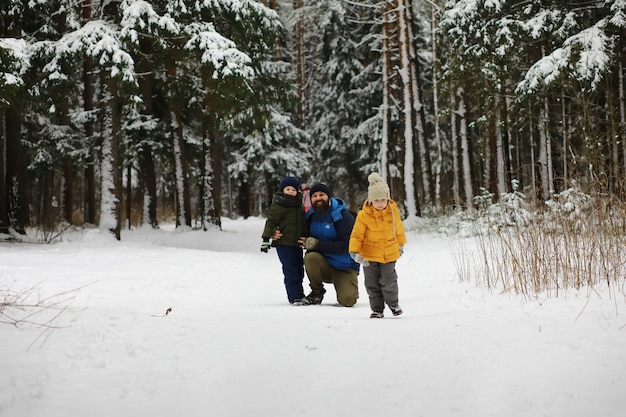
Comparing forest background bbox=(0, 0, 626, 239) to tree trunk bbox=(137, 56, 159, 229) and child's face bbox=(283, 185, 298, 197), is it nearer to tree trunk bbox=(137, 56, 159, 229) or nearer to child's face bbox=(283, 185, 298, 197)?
tree trunk bbox=(137, 56, 159, 229)

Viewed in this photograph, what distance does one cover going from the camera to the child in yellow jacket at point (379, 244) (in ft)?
15.5

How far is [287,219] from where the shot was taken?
5.91m

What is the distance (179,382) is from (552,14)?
542 inches

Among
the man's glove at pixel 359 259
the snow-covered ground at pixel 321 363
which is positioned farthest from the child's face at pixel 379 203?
the snow-covered ground at pixel 321 363

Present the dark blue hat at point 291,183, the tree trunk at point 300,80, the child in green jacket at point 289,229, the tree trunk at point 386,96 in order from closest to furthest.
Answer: the child in green jacket at point 289,229, the dark blue hat at point 291,183, the tree trunk at point 386,96, the tree trunk at point 300,80

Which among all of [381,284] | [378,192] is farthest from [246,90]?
[381,284]

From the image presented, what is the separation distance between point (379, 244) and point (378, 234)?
0.10 m

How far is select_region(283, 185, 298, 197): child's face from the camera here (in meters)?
5.93

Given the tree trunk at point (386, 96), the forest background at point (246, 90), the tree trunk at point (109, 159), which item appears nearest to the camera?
the forest background at point (246, 90)

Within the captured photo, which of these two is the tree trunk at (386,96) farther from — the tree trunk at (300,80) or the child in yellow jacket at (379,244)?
A: the child in yellow jacket at (379,244)

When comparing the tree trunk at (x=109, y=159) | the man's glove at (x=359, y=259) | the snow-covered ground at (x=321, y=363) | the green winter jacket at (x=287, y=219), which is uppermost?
the tree trunk at (x=109, y=159)

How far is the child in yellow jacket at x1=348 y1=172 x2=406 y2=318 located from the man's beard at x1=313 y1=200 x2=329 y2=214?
3.15 ft

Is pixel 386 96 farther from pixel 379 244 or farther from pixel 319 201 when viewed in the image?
pixel 379 244

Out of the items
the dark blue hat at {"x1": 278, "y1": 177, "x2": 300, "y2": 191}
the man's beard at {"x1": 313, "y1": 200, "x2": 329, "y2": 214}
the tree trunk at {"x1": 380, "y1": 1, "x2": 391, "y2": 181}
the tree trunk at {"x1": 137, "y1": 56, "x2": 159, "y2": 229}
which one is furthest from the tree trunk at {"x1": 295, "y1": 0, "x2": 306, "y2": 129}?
the man's beard at {"x1": 313, "y1": 200, "x2": 329, "y2": 214}
